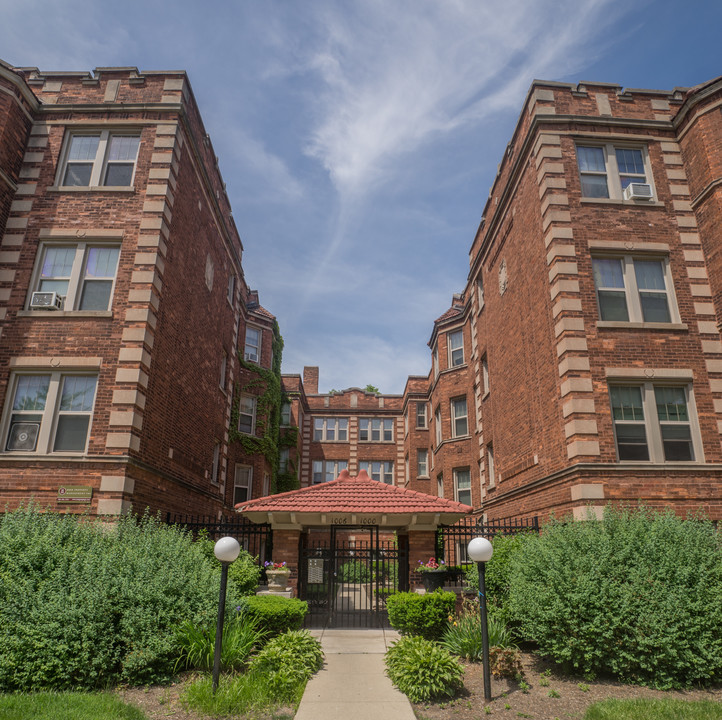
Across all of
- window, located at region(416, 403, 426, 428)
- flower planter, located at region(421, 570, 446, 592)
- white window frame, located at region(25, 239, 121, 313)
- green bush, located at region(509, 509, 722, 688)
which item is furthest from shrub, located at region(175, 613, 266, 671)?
window, located at region(416, 403, 426, 428)

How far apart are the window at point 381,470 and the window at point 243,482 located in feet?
45.0

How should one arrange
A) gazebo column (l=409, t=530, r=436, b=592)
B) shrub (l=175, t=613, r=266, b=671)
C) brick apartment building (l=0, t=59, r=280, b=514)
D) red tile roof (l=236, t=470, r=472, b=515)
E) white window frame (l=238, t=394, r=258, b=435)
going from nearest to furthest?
shrub (l=175, t=613, r=266, b=671) < brick apartment building (l=0, t=59, r=280, b=514) < red tile roof (l=236, t=470, r=472, b=515) < gazebo column (l=409, t=530, r=436, b=592) < white window frame (l=238, t=394, r=258, b=435)

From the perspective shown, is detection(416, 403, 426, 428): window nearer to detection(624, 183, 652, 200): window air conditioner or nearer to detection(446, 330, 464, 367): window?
detection(446, 330, 464, 367): window

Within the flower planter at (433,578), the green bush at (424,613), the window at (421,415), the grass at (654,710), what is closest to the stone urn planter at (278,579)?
the green bush at (424,613)

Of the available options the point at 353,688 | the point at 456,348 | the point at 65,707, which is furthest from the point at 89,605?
the point at 456,348

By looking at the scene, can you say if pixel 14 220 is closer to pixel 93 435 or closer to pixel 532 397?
pixel 93 435

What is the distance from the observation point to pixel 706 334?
14203 mm

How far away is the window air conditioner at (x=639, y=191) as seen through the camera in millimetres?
15484

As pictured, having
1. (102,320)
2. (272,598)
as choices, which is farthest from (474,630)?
(102,320)

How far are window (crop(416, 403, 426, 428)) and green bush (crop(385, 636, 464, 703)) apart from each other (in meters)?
27.0

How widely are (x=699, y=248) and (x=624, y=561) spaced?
379 inches

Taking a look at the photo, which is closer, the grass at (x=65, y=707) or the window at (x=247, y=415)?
the grass at (x=65, y=707)

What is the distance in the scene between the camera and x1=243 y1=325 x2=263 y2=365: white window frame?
95.4 ft

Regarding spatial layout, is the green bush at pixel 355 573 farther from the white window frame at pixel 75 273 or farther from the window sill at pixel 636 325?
the white window frame at pixel 75 273
